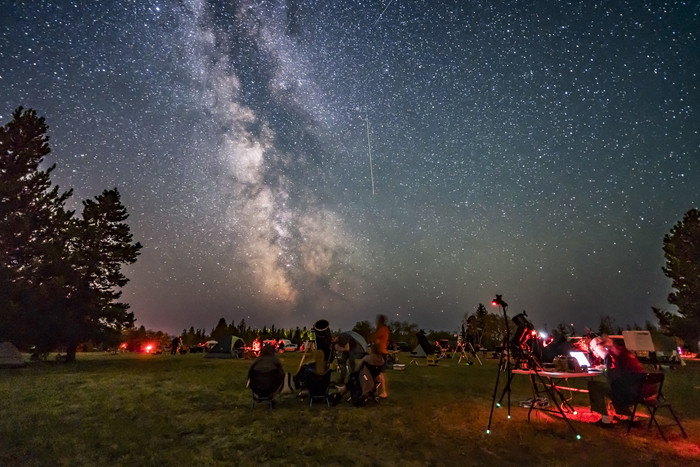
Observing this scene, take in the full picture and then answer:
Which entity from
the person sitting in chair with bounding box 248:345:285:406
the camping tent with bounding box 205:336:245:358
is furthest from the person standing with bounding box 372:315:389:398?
the camping tent with bounding box 205:336:245:358

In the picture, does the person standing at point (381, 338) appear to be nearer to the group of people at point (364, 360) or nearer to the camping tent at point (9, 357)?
the group of people at point (364, 360)

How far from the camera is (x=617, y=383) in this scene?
22.3ft

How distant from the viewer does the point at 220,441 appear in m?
5.96

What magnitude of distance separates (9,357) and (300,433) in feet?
67.0

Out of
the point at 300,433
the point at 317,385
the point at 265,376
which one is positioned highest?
the point at 265,376

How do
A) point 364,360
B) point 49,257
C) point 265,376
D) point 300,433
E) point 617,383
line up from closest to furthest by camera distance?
point 300,433, point 617,383, point 265,376, point 364,360, point 49,257

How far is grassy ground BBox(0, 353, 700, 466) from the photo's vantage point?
5223mm

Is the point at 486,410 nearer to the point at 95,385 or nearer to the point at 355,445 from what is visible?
the point at 355,445

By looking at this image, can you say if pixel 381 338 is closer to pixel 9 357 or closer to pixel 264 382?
pixel 264 382

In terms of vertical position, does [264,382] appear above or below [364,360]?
below

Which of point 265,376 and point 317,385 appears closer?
point 265,376

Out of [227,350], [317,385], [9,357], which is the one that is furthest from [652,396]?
[227,350]

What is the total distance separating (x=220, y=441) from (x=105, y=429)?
2435mm

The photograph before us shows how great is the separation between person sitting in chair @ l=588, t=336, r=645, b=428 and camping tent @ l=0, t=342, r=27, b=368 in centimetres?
2504
